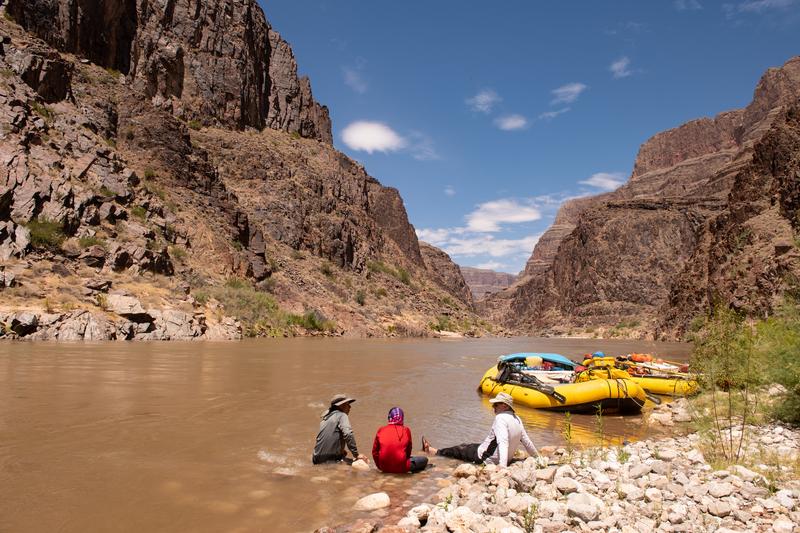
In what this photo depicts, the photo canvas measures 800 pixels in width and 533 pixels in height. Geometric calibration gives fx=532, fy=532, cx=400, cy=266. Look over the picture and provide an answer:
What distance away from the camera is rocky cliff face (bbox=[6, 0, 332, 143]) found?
53325 mm

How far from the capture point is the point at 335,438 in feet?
25.5

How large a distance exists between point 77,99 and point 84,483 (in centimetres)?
4727

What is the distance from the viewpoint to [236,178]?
210ft

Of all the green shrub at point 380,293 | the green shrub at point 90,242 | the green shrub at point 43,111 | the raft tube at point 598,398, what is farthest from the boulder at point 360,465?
the green shrub at point 380,293

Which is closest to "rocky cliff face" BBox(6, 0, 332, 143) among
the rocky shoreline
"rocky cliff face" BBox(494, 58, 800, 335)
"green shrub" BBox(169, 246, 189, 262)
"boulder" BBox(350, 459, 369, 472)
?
"green shrub" BBox(169, 246, 189, 262)

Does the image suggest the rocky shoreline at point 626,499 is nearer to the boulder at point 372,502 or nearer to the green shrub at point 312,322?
the boulder at point 372,502

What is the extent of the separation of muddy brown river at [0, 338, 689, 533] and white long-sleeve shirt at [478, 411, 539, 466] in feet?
2.84

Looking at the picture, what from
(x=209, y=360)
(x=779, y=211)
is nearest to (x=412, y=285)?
(x=779, y=211)

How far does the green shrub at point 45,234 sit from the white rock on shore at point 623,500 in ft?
97.9

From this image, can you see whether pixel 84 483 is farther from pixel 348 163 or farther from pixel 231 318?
pixel 348 163

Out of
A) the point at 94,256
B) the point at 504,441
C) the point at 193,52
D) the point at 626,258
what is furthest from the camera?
the point at 626,258

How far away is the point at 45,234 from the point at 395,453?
1141 inches

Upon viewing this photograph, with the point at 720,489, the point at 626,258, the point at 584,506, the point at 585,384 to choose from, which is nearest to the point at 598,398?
the point at 585,384

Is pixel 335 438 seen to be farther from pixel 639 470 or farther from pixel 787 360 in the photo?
pixel 787 360
